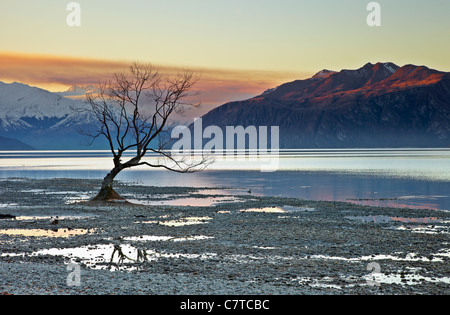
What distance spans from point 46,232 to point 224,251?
10.2 m

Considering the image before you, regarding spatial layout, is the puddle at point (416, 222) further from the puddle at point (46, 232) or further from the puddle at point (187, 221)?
the puddle at point (46, 232)

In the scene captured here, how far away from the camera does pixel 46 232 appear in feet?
85.3

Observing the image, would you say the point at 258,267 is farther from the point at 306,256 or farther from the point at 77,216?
the point at 77,216

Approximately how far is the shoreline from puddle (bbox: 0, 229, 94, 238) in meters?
0.20

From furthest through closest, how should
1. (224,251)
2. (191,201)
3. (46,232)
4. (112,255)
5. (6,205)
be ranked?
(191,201) < (6,205) < (46,232) < (224,251) < (112,255)

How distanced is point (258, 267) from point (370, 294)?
14.9 feet

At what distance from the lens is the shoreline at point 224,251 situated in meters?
15.2

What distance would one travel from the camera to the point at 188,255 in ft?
66.0

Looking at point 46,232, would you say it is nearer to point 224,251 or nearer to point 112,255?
point 112,255

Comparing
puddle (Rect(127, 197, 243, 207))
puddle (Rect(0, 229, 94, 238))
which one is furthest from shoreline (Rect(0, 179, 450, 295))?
puddle (Rect(127, 197, 243, 207))

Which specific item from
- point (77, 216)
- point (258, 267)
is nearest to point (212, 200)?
point (77, 216)

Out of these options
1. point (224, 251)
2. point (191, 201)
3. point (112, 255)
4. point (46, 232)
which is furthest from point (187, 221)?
point (191, 201)

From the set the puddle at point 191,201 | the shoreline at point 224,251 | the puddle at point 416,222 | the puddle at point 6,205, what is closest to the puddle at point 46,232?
the shoreline at point 224,251
